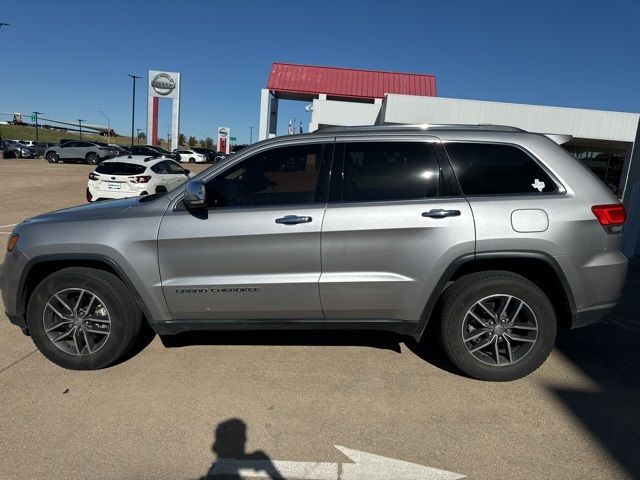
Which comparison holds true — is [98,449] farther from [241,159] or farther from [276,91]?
[276,91]

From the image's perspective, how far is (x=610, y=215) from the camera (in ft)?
11.2

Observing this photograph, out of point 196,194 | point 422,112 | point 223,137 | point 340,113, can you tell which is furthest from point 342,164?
point 223,137

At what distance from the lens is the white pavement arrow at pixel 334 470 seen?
8.36 ft

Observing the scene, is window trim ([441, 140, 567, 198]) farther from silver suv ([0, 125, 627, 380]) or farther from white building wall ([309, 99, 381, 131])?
white building wall ([309, 99, 381, 131])

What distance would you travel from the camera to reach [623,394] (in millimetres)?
3445

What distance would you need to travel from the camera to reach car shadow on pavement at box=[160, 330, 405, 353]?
167 inches

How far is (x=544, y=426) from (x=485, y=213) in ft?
4.73

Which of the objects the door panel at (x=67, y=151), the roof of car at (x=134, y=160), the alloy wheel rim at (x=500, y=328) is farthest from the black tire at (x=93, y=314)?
the door panel at (x=67, y=151)

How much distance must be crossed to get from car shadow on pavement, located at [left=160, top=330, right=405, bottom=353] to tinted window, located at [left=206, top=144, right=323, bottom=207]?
141cm

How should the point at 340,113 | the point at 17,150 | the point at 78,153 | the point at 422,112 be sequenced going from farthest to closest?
the point at 17,150 → the point at 78,153 → the point at 340,113 → the point at 422,112

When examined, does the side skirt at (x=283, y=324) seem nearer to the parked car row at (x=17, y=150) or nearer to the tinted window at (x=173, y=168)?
the tinted window at (x=173, y=168)

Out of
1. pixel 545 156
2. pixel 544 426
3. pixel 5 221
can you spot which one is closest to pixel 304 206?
pixel 545 156

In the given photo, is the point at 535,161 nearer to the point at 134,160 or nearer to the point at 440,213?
the point at 440,213

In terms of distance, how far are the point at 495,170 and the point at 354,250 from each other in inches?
48.0
